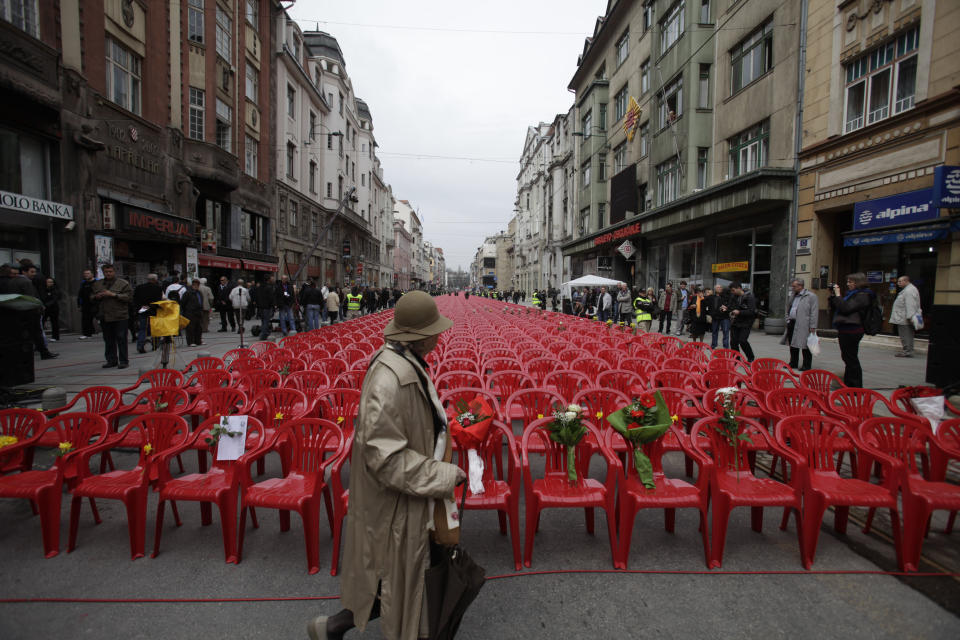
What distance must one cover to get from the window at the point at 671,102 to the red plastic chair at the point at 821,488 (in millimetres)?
21339

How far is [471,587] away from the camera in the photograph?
2.00m

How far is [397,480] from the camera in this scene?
1.83 m

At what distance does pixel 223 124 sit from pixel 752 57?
76.4 feet

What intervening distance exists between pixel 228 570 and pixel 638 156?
92.1 ft

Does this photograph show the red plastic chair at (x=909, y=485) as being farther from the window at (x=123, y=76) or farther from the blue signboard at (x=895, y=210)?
the window at (x=123, y=76)

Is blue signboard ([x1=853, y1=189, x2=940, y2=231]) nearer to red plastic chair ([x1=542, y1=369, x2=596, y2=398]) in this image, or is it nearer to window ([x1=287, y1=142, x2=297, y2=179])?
red plastic chair ([x1=542, y1=369, x2=596, y2=398])

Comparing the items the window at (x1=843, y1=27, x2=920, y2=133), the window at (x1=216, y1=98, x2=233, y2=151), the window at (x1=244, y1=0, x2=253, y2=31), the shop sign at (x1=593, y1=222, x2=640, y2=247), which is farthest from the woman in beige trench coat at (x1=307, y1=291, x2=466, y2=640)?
the window at (x1=244, y1=0, x2=253, y2=31)

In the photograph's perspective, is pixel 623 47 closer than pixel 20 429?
No

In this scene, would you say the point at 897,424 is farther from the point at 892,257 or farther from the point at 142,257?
the point at 142,257

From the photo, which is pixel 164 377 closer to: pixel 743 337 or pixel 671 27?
pixel 743 337

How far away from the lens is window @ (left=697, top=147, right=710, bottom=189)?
20344 millimetres

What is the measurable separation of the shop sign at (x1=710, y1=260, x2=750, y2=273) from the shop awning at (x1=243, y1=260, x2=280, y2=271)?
22720 mm

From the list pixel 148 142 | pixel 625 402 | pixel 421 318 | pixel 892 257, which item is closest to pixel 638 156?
pixel 892 257

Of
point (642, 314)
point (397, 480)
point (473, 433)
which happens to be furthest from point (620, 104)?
point (397, 480)
